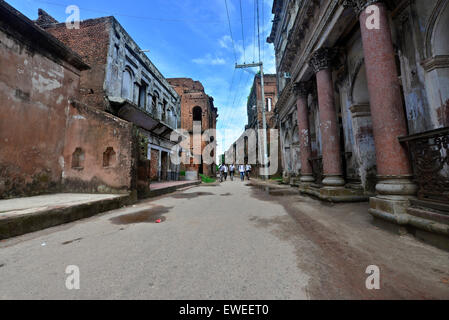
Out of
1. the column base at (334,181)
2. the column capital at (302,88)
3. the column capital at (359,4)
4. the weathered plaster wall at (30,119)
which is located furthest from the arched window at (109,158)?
the column capital at (302,88)

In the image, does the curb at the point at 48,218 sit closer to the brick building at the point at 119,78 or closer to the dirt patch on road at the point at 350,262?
the brick building at the point at 119,78

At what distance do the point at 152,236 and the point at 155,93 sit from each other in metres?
13.1

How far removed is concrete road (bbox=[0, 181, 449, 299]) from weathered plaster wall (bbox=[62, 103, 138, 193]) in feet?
7.25

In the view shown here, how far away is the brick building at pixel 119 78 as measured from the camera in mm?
8219

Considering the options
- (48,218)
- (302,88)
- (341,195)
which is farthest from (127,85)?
(341,195)

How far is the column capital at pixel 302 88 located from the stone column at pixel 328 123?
6.77 ft

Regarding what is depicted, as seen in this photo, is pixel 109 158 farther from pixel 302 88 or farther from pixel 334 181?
pixel 302 88

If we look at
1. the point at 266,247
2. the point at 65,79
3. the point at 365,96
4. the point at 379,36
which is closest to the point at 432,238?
the point at 266,247

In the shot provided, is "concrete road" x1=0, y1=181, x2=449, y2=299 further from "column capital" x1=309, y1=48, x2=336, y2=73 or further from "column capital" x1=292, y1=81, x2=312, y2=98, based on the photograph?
"column capital" x1=292, y1=81, x2=312, y2=98

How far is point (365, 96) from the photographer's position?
5.72 m

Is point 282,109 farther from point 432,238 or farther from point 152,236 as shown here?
point 152,236

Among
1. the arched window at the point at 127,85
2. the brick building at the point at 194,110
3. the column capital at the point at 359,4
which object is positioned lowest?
the column capital at the point at 359,4

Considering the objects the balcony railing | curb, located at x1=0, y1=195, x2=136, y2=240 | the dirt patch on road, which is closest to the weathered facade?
curb, located at x1=0, y1=195, x2=136, y2=240
